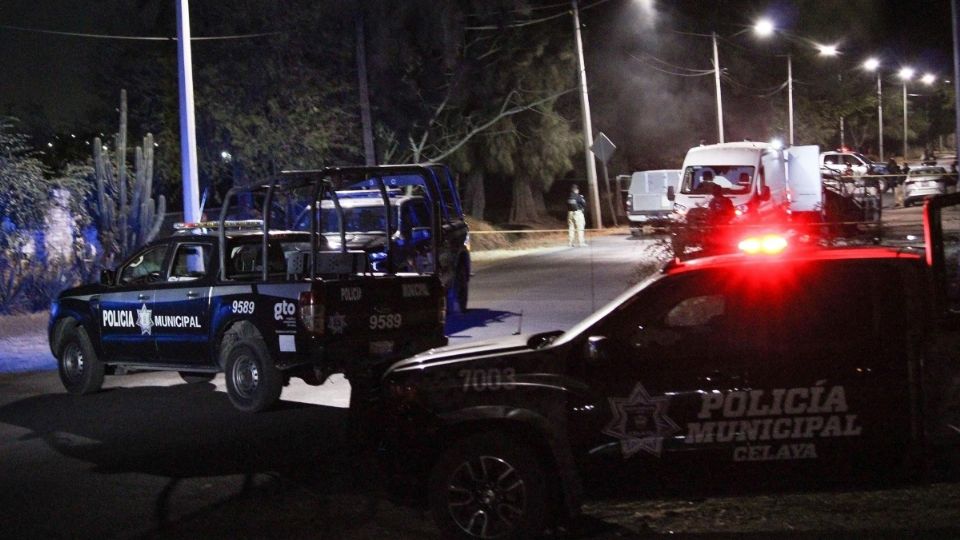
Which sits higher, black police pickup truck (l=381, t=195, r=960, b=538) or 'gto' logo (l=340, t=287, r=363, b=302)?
'gto' logo (l=340, t=287, r=363, b=302)

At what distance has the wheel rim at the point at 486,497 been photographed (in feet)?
19.4

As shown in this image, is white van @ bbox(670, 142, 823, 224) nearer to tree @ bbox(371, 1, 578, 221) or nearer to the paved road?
tree @ bbox(371, 1, 578, 221)

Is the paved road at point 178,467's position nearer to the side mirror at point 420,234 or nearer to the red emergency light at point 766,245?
the red emergency light at point 766,245

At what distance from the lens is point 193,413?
35.1 ft

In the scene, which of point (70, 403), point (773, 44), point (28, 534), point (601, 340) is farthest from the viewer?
point (773, 44)

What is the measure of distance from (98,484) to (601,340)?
13.9ft

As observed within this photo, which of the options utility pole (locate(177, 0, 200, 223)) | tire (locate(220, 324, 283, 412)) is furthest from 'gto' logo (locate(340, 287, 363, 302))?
utility pole (locate(177, 0, 200, 223))

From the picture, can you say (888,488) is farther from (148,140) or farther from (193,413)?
(148,140)

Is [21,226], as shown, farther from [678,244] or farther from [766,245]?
[766,245]

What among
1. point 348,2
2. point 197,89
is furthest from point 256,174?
point 348,2

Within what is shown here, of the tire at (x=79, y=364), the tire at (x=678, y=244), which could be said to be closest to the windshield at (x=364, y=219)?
the tire at (x=678, y=244)

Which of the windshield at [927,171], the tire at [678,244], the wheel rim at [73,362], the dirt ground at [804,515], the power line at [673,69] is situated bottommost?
Answer: the dirt ground at [804,515]

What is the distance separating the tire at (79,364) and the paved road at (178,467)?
17 cm

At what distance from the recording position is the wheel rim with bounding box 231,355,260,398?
1036cm
